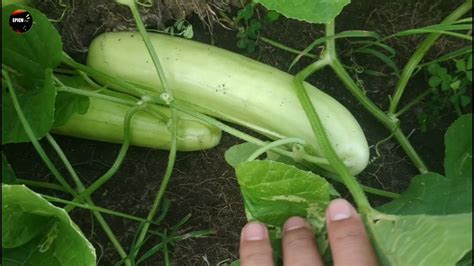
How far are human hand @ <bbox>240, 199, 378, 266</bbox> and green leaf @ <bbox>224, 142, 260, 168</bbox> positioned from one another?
0.19m

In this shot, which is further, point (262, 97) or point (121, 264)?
point (121, 264)

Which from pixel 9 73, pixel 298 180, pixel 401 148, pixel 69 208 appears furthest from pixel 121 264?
pixel 401 148

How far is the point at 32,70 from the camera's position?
1534 mm

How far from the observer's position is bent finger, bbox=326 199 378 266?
120 centimetres

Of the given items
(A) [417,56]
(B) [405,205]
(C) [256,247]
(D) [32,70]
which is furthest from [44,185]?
(A) [417,56]

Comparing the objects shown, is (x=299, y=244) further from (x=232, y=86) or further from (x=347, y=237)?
(x=232, y=86)

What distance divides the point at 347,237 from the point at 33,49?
0.83m

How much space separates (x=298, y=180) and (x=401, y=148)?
0.60 m

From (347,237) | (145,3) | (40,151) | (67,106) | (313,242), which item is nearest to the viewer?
(347,237)

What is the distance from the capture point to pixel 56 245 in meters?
1.38

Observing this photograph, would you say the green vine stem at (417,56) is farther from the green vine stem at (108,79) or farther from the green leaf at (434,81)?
the green vine stem at (108,79)

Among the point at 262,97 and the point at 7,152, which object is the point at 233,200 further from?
the point at 7,152

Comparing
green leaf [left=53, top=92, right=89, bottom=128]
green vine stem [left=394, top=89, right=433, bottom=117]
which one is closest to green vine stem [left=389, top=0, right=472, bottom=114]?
green vine stem [left=394, top=89, right=433, bottom=117]

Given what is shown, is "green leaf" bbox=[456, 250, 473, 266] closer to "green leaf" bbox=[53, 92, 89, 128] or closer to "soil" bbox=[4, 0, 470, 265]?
"soil" bbox=[4, 0, 470, 265]
